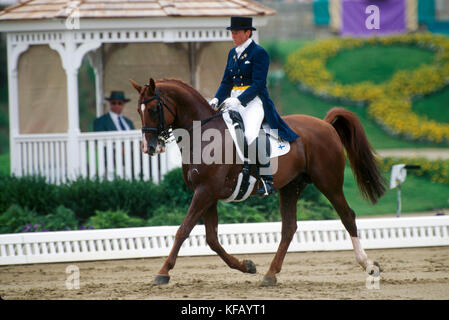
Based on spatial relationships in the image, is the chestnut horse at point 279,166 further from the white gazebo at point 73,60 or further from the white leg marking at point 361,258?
the white gazebo at point 73,60

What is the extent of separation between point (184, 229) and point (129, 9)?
6.43 meters

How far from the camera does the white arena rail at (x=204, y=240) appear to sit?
9.09m

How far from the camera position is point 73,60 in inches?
470

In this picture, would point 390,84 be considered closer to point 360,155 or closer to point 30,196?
point 30,196

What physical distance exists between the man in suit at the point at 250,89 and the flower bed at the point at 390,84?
488 inches

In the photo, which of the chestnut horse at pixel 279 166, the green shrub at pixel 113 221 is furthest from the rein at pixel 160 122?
the green shrub at pixel 113 221

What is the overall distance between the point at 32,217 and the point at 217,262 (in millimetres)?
3001

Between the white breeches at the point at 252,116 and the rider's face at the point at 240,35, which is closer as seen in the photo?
the white breeches at the point at 252,116

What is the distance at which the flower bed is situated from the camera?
19.6 m

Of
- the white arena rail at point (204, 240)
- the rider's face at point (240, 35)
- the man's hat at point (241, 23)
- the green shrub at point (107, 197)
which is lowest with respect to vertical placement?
the white arena rail at point (204, 240)

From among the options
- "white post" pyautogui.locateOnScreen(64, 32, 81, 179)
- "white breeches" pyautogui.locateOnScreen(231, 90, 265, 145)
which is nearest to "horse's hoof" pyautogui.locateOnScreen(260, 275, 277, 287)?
"white breeches" pyautogui.locateOnScreen(231, 90, 265, 145)

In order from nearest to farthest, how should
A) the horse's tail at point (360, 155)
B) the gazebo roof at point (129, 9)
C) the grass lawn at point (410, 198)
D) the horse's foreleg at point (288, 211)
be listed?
the horse's foreleg at point (288, 211)
the horse's tail at point (360, 155)
the gazebo roof at point (129, 9)
the grass lawn at point (410, 198)

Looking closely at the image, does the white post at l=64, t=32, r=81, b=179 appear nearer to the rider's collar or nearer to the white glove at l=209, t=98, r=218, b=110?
the white glove at l=209, t=98, r=218, b=110

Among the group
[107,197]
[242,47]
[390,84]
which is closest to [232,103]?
[242,47]
